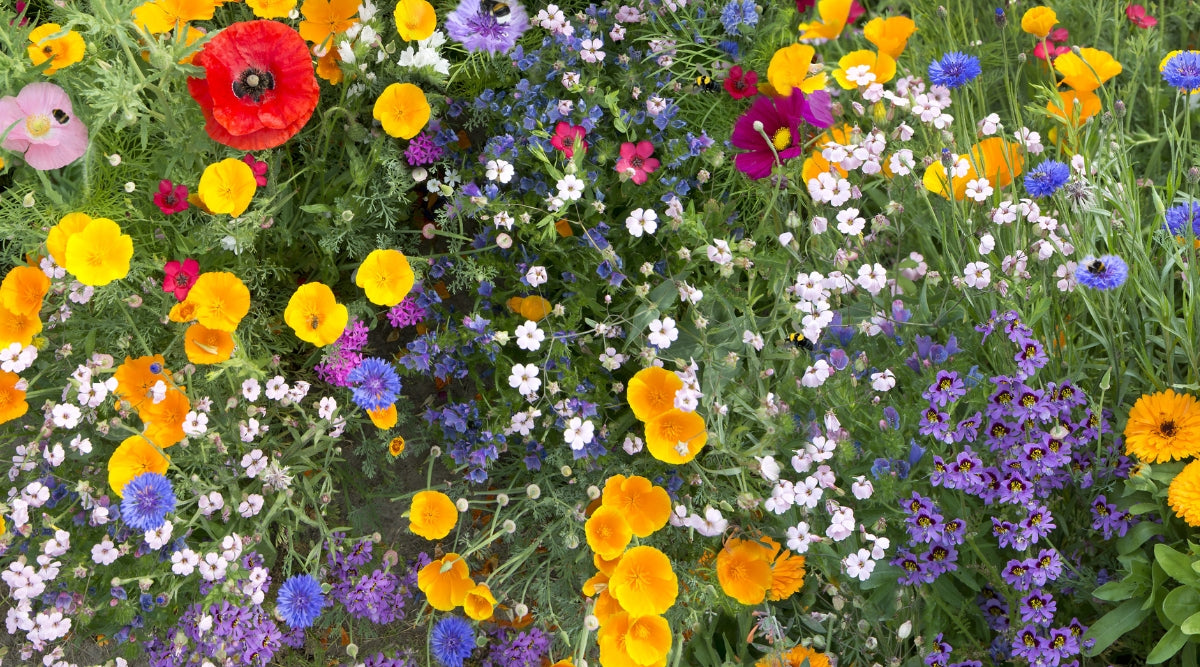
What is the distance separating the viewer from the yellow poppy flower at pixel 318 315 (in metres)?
1.80

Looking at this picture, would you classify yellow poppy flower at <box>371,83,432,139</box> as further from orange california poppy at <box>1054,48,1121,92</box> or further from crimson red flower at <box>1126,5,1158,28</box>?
crimson red flower at <box>1126,5,1158,28</box>

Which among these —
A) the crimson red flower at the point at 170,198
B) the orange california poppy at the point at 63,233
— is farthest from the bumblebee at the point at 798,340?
the orange california poppy at the point at 63,233

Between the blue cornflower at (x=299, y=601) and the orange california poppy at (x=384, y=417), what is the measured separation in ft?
1.06

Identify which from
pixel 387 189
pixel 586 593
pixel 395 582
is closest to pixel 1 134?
pixel 387 189

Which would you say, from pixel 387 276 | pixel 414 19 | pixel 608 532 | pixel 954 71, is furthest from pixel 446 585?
pixel 954 71

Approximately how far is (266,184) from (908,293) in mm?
1367

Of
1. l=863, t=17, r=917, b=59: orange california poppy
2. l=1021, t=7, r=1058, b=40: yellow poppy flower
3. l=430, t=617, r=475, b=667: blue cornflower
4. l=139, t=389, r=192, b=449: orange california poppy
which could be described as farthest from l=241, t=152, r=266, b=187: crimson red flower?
l=1021, t=7, r=1058, b=40: yellow poppy flower

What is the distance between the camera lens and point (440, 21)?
7.18ft

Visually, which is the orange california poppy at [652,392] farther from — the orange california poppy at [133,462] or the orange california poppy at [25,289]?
the orange california poppy at [25,289]

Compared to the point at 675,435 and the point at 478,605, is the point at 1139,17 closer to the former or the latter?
the point at 675,435

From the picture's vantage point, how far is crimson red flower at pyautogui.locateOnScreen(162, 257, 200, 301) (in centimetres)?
181

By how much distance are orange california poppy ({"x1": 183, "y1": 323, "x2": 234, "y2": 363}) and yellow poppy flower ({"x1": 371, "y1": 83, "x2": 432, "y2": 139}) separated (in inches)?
21.1

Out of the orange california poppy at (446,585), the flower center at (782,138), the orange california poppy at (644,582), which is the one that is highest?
the flower center at (782,138)

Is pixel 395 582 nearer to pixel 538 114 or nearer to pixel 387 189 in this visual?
pixel 387 189
